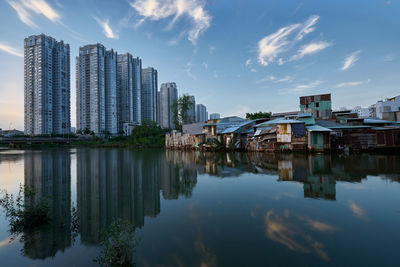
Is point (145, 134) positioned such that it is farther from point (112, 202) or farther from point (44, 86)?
point (44, 86)

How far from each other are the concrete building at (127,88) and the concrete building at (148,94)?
5.06 meters

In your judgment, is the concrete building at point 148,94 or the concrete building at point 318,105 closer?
the concrete building at point 318,105

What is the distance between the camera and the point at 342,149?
18906 mm

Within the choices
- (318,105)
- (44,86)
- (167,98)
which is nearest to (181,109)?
(318,105)

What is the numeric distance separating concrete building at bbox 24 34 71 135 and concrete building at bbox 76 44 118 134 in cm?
670

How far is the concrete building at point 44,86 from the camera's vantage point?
2685 inches

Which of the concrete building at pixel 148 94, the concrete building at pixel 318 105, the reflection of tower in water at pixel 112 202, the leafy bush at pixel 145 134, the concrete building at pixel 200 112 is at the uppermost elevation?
the concrete building at pixel 148 94

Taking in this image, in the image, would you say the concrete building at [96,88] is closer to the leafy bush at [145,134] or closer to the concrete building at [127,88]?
the concrete building at [127,88]

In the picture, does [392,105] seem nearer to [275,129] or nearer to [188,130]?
[275,129]

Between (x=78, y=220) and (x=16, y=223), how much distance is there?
134 centimetres

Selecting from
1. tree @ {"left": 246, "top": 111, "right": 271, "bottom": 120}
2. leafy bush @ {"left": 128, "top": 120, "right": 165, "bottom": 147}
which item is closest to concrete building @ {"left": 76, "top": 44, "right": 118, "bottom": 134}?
leafy bush @ {"left": 128, "top": 120, "right": 165, "bottom": 147}

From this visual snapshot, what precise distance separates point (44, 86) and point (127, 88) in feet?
97.0

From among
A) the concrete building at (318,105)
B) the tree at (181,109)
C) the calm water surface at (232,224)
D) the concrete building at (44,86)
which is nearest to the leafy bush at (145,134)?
the tree at (181,109)

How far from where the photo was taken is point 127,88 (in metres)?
83.8
